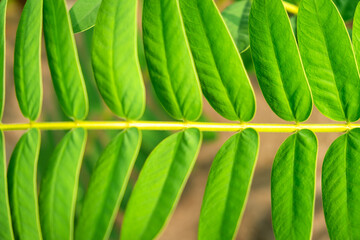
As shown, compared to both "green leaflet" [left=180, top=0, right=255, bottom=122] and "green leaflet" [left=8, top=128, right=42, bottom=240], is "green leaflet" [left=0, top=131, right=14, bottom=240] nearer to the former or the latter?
"green leaflet" [left=8, top=128, right=42, bottom=240]

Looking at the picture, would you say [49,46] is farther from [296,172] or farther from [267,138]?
[267,138]

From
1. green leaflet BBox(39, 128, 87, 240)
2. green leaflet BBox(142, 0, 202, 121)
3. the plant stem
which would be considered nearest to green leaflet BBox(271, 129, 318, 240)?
the plant stem

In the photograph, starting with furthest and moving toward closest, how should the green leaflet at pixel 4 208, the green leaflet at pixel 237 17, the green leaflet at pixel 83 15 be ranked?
the green leaflet at pixel 237 17, the green leaflet at pixel 83 15, the green leaflet at pixel 4 208

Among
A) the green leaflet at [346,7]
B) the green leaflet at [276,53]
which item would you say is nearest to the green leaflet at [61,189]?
the green leaflet at [276,53]

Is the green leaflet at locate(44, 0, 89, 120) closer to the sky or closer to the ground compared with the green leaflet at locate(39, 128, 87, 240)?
closer to the sky

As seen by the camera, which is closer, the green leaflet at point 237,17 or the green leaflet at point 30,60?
the green leaflet at point 30,60

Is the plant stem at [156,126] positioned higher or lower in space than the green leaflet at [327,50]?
lower

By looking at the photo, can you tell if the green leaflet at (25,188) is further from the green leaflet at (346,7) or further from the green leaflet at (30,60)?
the green leaflet at (346,7)
